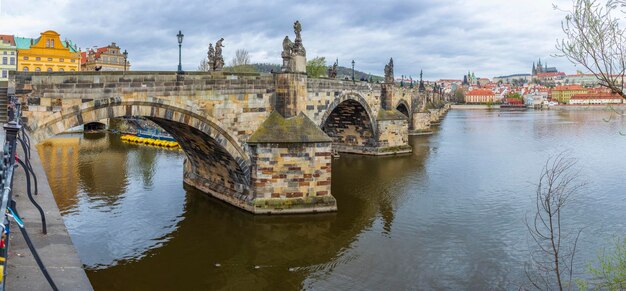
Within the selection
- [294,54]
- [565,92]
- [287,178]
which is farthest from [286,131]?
[565,92]

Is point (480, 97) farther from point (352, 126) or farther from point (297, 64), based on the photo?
Answer: point (297, 64)

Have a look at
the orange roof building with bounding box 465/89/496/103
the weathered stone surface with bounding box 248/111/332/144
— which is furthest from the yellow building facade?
the orange roof building with bounding box 465/89/496/103

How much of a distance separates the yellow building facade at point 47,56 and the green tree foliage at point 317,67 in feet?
110

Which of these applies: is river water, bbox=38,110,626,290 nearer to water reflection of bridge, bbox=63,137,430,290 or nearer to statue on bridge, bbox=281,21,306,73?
water reflection of bridge, bbox=63,137,430,290

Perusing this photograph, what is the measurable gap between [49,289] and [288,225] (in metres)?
14.0

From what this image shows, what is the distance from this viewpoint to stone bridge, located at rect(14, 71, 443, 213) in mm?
13016

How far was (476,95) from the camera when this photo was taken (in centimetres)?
19750

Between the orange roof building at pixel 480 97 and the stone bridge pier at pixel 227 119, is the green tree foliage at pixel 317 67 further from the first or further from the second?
the orange roof building at pixel 480 97

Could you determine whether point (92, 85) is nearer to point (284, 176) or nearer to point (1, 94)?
point (1, 94)

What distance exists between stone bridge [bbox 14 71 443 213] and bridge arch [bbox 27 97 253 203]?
30 millimetres

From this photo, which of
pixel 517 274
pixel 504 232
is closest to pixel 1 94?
pixel 517 274

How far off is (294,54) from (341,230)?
7649mm

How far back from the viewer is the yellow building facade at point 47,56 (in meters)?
54.0

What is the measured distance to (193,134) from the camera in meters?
18.3
